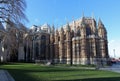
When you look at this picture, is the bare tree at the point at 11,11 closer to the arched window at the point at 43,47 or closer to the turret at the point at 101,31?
the turret at the point at 101,31

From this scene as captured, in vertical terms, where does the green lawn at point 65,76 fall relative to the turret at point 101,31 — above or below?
below

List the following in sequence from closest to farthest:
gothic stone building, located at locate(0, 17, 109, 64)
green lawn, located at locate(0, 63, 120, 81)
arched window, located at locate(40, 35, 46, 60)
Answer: green lawn, located at locate(0, 63, 120, 81) < gothic stone building, located at locate(0, 17, 109, 64) < arched window, located at locate(40, 35, 46, 60)

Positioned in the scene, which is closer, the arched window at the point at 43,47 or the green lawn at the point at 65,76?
the green lawn at the point at 65,76

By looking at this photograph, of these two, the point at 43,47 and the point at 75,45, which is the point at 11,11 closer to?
the point at 75,45

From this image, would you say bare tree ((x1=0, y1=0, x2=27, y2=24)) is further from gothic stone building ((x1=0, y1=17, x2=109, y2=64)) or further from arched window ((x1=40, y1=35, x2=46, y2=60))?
arched window ((x1=40, y1=35, x2=46, y2=60))

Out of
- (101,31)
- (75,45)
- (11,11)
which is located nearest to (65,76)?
(11,11)

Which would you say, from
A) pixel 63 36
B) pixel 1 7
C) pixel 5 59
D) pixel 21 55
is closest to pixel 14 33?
pixel 1 7

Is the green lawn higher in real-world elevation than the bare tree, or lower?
lower

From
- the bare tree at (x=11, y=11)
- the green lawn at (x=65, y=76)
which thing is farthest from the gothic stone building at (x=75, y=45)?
the bare tree at (x=11, y=11)

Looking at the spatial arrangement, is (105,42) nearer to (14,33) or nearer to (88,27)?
(88,27)

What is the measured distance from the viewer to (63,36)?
86.4 m

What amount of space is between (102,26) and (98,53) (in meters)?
10.6

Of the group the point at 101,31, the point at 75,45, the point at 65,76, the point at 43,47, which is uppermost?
the point at 101,31

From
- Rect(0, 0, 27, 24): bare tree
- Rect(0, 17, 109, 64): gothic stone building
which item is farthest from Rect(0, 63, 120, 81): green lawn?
Rect(0, 17, 109, 64): gothic stone building
